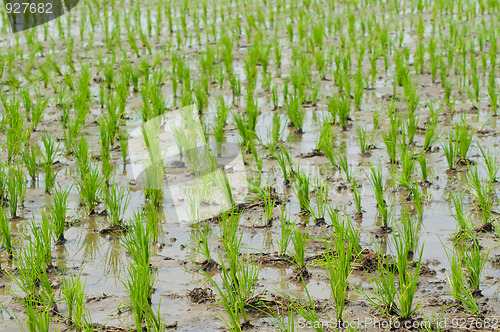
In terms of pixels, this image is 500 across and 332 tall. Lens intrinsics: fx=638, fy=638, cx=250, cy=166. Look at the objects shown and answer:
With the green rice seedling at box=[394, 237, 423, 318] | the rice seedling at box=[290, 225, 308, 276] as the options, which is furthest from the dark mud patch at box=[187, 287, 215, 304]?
the green rice seedling at box=[394, 237, 423, 318]

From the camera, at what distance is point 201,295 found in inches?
110

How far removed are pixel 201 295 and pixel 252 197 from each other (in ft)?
3.67

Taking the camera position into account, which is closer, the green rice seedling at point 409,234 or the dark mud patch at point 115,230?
the green rice seedling at point 409,234

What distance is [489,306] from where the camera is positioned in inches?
104

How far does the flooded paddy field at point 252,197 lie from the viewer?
2.63 meters

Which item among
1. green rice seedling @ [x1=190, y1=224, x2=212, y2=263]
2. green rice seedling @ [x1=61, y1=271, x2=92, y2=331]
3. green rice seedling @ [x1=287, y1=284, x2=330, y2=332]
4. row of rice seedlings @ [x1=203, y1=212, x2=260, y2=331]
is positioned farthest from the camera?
green rice seedling @ [x1=190, y1=224, x2=212, y2=263]

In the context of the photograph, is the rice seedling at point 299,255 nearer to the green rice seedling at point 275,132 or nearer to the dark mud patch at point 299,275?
the dark mud patch at point 299,275

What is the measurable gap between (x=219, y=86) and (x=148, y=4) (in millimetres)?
4327

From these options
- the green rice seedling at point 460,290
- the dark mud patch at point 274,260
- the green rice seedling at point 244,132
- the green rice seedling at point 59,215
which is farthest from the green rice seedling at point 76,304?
the green rice seedling at point 244,132

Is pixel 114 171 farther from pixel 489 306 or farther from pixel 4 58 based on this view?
pixel 4 58

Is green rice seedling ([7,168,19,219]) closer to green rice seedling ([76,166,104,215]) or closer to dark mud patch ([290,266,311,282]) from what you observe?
green rice seedling ([76,166,104,215])

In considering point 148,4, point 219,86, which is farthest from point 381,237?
point 148,4

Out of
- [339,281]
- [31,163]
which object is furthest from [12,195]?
[339,281]

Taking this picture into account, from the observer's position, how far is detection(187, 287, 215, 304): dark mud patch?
2775mm
